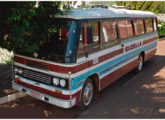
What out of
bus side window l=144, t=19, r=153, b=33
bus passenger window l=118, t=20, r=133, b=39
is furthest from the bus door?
bus side window l=144, t=19, r=153, b=33

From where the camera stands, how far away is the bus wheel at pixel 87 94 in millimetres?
5403

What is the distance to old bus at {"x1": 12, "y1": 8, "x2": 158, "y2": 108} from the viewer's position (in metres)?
4.73

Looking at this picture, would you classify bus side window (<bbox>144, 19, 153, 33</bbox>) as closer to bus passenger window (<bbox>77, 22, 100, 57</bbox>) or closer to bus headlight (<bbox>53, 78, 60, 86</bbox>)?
bus passenger window (<bbox>77, 22, 100, 57</bbox>)

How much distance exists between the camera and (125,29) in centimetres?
757

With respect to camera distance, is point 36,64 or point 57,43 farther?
point 36,64

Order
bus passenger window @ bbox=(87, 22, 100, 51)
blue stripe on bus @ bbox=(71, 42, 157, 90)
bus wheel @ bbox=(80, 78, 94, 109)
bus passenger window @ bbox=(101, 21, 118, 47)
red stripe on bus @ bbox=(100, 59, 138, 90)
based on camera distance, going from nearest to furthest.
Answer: blue stripe on bus @ bbox=(71, 42, 157, 90) → bus passenger window @ bbox=(87, 22, 100, 51) → bus wheel @ bbox=(80, 78, 94, 109) → bus passenger window @ bbox=(101, 21, 118, 47) → red stripe on bus @ bbox=(100, 59, 138, 90)

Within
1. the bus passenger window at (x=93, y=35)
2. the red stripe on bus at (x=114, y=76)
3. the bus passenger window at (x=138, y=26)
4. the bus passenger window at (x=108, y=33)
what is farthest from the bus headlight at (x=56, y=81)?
the bus passenger window at (x=138, y=26)

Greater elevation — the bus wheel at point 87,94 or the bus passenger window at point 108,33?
the bus passenger window at point 108,33

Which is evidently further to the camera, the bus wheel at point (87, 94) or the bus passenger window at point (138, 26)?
the bus passenger window at point (138, 26)

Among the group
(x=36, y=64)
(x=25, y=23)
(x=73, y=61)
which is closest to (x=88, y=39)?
(x=73, y=61)

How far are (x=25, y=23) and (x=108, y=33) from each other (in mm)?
2978

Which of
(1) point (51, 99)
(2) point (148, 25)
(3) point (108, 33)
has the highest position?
(2) point (148, 25)

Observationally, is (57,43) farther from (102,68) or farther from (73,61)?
(102,68)

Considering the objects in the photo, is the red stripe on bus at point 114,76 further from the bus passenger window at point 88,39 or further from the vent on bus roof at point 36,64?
the vent on bus roof at point 36,64
